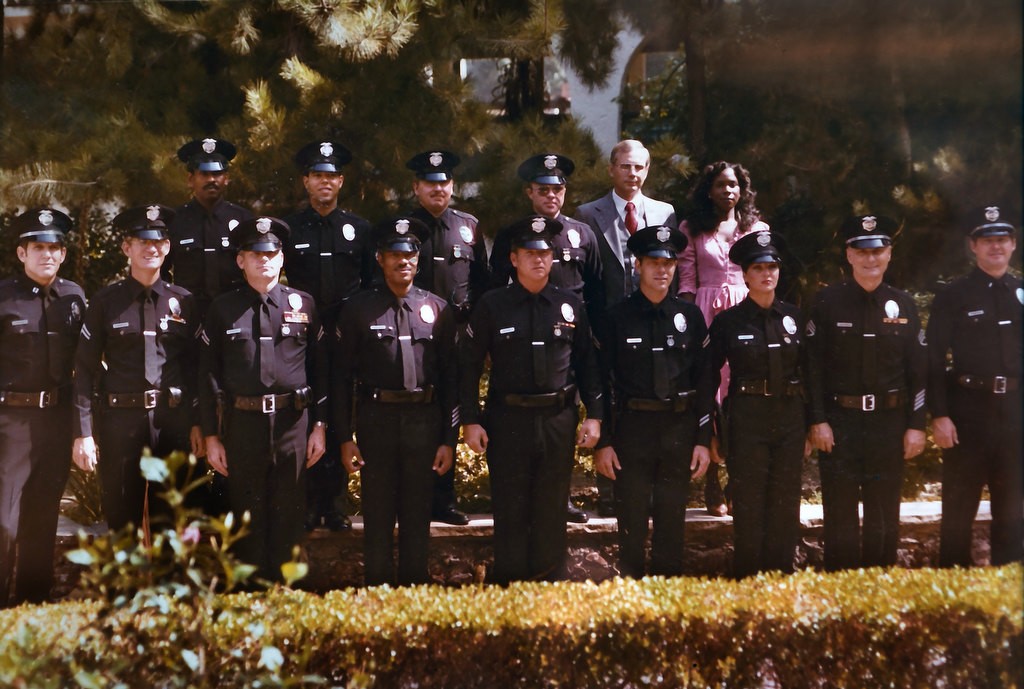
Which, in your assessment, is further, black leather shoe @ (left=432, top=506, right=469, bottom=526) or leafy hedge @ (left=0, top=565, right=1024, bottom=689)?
black leather shoe @ (left=432, top=506, right=469, bottom=526)

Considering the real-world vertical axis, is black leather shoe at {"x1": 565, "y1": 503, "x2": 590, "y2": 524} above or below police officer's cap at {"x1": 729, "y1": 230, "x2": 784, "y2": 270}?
below

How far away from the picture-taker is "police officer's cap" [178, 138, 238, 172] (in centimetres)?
→ 564

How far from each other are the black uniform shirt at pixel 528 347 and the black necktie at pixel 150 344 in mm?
1496

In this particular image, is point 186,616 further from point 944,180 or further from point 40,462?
point 944,180

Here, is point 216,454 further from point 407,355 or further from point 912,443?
point 912,443

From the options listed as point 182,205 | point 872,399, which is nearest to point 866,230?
point 872,399

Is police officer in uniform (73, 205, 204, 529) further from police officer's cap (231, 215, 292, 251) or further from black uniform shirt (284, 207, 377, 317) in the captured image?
black uniform shirt (284, 207, 377, 317)

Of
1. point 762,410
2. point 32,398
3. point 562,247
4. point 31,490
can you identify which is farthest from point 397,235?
point 31,490

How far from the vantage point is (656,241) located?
18.0 feet

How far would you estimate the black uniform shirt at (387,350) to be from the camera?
17.4 feet

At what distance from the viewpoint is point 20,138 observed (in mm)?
5484

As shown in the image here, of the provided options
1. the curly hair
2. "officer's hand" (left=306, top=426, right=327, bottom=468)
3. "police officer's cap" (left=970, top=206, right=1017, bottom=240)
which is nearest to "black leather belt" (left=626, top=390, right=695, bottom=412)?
the curly hair

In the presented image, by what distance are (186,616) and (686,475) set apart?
101 inches

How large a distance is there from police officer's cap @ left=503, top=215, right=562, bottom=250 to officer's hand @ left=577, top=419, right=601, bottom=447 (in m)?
→ 0.90
